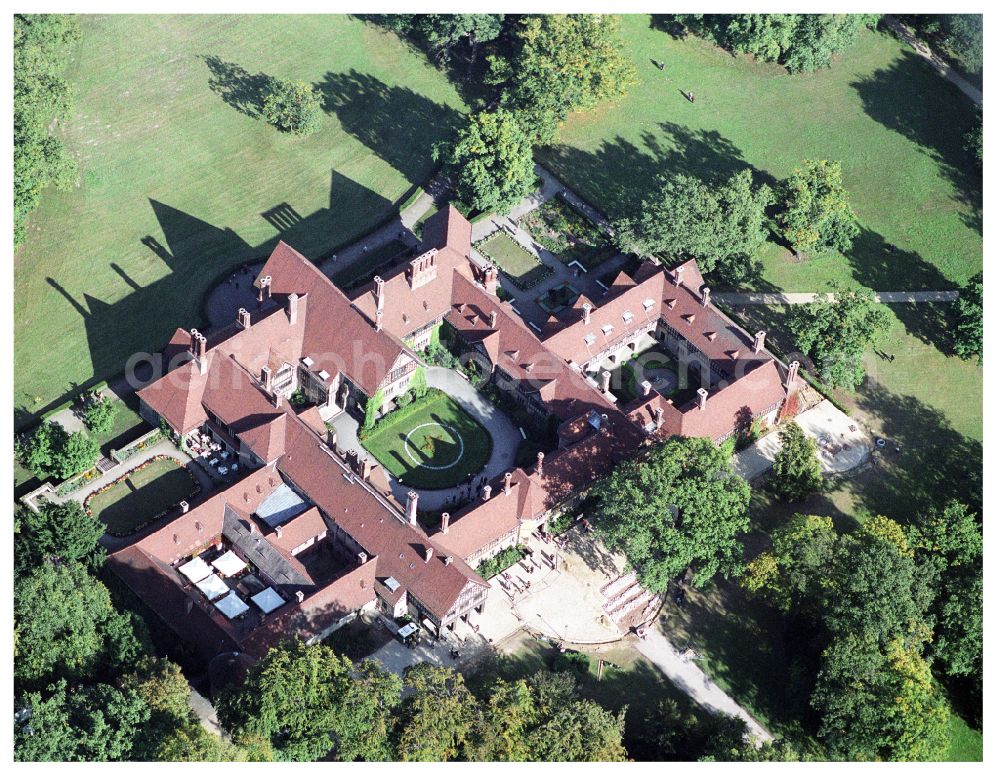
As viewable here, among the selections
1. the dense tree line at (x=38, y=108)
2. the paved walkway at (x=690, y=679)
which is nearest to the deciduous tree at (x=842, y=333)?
the paved walkway at (x=690, y=679)

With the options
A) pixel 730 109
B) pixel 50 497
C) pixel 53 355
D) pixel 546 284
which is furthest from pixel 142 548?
pixel 730 109

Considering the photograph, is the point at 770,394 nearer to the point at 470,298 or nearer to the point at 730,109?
the point at 470,298

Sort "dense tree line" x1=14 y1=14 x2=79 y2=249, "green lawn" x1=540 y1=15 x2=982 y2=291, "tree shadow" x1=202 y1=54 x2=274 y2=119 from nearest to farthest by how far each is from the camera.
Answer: "dense tree line" x1=14 y1=14 x2=79 y2=249 < "green lawn" x1=540 y1=15 x2=982 y2=291 < "tree shadow" x1=202 y1=54 x2=274 y2=119

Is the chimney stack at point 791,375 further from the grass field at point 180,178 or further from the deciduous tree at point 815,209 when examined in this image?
the grass field at point 180,178

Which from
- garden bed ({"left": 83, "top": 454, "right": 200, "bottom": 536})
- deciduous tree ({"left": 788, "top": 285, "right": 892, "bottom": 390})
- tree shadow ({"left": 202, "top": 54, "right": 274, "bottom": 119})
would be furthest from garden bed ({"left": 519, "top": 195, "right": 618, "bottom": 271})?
garden bed ({"left": 83, "top": 454, "right": 200, "bottom": 536})

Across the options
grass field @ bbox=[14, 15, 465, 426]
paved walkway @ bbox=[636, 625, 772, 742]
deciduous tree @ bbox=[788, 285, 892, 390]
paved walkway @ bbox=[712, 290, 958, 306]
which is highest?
→ deciduous tree @ bbox=[788, 285, 892, 390]

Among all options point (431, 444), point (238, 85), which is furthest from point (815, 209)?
point (238, 85)

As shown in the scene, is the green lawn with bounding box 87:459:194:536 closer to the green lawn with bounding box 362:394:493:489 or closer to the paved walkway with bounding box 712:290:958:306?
the green lawn with bounding box 362:394:493:489
